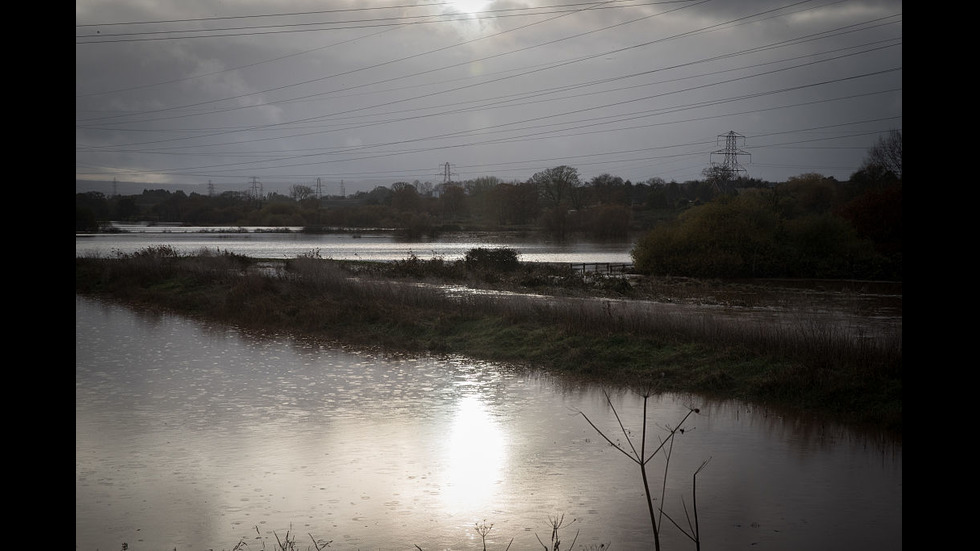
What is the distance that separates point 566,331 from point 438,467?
1009 cm

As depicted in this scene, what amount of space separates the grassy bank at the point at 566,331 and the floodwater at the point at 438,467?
1.01m

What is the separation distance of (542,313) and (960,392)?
21635 mm

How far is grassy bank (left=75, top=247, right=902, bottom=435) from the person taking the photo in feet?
52.3

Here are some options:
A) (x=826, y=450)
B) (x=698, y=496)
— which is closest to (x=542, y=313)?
(x=826, y=450)

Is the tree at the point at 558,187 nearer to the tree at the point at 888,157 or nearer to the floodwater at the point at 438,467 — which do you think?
the tree at the point at 888,157

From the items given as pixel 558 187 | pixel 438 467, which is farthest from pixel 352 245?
pixel 438 467

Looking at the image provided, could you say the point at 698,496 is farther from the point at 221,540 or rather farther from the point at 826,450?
the point at 221,540

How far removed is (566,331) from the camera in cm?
2139

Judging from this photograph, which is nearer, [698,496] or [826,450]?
[698,496]

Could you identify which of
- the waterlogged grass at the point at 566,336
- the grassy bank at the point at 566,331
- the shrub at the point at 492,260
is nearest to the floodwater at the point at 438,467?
the waterlogged grass at the point at 566,336

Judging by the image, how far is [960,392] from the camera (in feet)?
5.94
